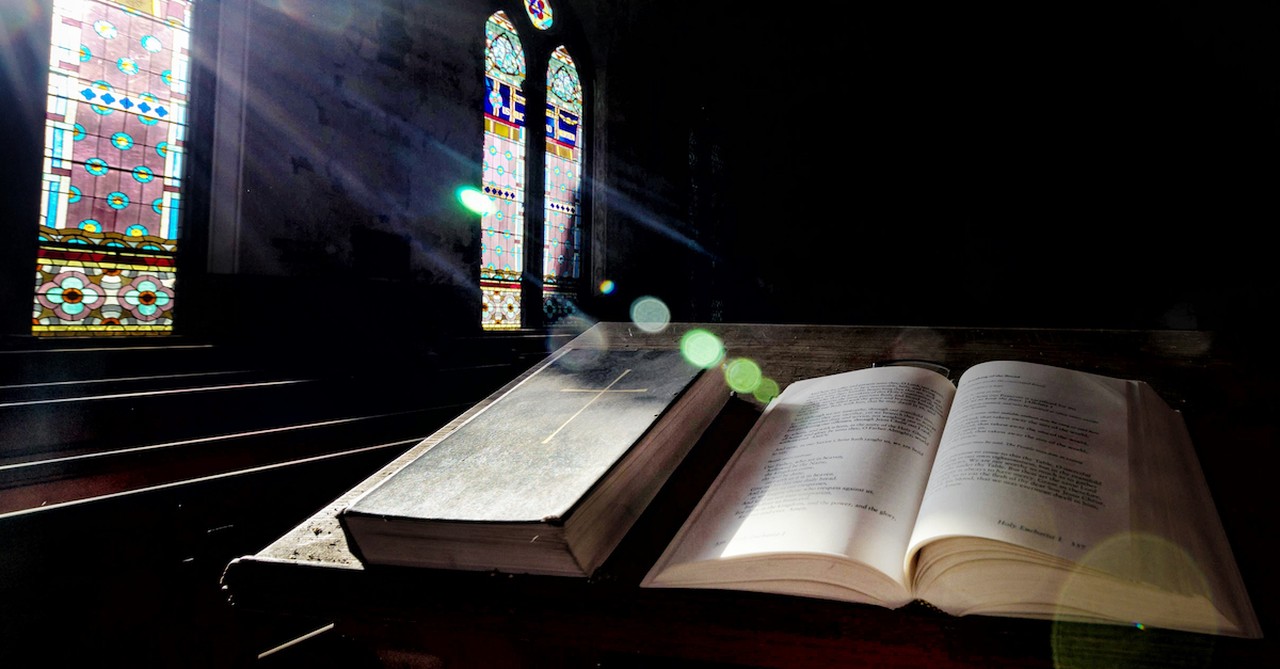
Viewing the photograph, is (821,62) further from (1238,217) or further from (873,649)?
(873,649)

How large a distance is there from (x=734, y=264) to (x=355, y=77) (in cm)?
307

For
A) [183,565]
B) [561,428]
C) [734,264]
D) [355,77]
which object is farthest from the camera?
[734,264]

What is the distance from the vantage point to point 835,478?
402 mm

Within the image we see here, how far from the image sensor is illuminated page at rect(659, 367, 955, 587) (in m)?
0.35

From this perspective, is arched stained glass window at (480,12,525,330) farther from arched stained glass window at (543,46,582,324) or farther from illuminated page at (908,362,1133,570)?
illuminated page at (908,362,1133,570)

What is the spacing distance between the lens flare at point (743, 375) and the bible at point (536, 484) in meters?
0.13

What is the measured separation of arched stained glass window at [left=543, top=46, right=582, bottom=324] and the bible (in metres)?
5.19

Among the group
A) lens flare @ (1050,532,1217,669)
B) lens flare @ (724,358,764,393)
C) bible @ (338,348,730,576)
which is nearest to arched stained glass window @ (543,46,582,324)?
lens flare @ (724,358,764,393)

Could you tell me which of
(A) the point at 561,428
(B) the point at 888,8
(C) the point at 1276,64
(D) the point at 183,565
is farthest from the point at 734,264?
(A) the point at 561,428

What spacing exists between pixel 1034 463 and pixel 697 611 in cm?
24

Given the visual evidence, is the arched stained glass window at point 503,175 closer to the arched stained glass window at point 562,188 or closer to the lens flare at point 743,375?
the arched stained glass window at point 562,188

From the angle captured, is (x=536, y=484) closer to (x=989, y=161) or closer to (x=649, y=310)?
(x=989, y=161)

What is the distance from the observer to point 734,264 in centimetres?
487

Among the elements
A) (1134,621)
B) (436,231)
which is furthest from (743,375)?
(436,231)
